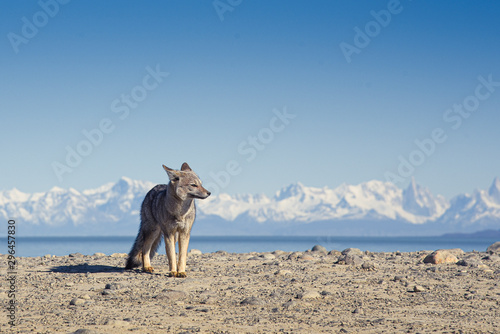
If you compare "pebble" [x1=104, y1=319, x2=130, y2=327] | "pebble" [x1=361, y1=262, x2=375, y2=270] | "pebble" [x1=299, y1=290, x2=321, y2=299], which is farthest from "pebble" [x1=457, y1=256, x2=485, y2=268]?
"pebble" [x1=104, y1=319, x2=130, y2=327]

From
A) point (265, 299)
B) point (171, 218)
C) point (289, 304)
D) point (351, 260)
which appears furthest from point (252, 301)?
point (351, 260)

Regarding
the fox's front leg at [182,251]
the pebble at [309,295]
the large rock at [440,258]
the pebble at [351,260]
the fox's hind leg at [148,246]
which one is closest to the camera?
the pebble at [309,295]

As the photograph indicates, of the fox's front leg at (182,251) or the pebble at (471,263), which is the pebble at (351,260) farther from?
the fox's front leg at (182,251)

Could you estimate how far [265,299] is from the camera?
11.0 m

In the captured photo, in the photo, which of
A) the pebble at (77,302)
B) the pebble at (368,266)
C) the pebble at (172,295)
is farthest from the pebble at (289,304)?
the pebble at (368,266)

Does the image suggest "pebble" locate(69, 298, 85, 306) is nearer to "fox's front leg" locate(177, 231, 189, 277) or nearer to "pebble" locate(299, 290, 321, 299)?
"fox's front leg" locate(177, 231, 189, 277)

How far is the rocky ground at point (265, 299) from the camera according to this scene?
8961 mm

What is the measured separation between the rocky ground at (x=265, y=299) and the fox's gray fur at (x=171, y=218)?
468 mm

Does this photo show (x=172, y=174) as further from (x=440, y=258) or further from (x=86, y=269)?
(x=440, y=258)

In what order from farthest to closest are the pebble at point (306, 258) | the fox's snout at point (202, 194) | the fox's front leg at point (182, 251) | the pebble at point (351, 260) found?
the pebble at point (306, 258) < the pebble at point (351, 260) < the fox's front leg at point (182, 251) < the fox's snout at point (202, 194)

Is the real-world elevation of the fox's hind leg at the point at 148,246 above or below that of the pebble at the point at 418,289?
above

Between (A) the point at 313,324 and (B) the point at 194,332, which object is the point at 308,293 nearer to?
(A) the point at 313,324

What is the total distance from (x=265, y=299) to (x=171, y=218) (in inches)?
145

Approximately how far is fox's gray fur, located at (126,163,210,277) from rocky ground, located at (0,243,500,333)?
0.47m
